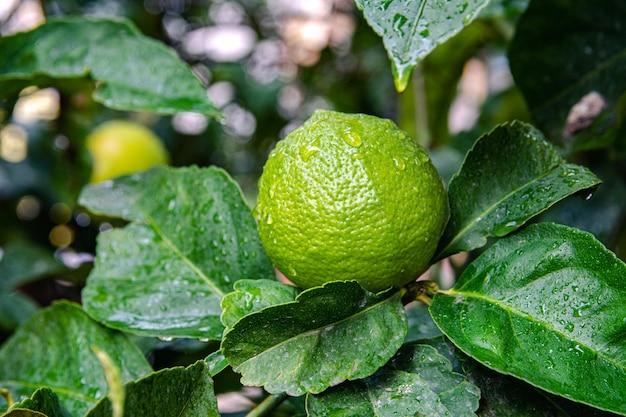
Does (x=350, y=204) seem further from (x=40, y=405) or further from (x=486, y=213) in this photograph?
(x=40, y=405)

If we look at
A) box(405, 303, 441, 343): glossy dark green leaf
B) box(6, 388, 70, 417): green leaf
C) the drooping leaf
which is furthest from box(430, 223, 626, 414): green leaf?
box(6, 388, 70, 417): green leaf

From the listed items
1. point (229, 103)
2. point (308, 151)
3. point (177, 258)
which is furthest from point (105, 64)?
point (229, 103)

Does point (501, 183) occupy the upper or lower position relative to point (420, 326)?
upper

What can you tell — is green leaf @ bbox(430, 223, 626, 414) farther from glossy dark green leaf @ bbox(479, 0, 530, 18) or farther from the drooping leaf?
glossy dark green leaf @ bbox(479, 0, 530, 18)

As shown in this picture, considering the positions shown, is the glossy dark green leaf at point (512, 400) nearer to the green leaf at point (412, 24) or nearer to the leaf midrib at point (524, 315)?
the leaf midrib at point (524, 315)

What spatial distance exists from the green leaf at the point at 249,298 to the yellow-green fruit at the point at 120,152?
767 mm

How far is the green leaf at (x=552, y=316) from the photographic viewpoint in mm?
412

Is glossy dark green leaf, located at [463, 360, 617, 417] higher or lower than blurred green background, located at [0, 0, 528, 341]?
higher

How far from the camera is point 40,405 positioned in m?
0.48

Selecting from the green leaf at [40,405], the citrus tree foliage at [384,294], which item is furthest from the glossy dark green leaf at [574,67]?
the green leaf at [40,405]

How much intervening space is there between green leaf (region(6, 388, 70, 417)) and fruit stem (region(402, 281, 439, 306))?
0.99 feet

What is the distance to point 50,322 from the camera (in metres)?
0.68

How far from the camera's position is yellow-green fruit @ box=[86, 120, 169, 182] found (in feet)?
4.01

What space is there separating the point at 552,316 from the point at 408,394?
0.38 ft
